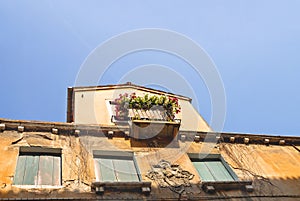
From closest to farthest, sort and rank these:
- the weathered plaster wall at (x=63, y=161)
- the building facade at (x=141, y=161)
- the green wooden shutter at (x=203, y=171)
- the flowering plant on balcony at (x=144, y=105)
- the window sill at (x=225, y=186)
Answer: the weathered plaster wall at (x=63, y=161) < the building facade at (x=141, y=161) < the window sill at (x=225, y=186) < the green wooden shutter at (x=203, y=171) < the flowering plant on balcony at (x=144, y=105)

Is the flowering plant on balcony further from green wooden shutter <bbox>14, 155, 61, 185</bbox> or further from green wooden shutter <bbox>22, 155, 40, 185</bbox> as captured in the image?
green wooden shutter <bbox>22, 155, 40, 185</bbox>

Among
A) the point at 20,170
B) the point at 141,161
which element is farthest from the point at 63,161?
the point at 141,161

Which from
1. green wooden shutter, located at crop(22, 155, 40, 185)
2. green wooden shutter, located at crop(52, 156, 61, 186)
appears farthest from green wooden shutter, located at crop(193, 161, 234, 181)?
green wooden shutter, located at crop(22, 155, 40, 185)

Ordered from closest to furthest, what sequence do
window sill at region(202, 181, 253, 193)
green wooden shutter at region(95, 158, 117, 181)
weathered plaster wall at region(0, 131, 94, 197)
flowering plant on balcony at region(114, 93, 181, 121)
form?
weathered plaster wall at region(0, 131, 94, 197) → window sill at region(202, 181, 253, 193) → green wooden shutter at region(95, 158, 117, 181) → flowering plant on balcony at region(114, 93, 181, 121)

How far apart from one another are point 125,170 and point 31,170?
87.0 inches

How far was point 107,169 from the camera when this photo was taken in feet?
28.6

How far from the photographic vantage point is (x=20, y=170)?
8047mm

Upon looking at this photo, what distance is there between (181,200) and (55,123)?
13.1 ft

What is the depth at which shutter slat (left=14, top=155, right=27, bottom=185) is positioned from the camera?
25.3 ft

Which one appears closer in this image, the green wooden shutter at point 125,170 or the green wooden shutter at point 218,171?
the green wooden shutter at point 125,170

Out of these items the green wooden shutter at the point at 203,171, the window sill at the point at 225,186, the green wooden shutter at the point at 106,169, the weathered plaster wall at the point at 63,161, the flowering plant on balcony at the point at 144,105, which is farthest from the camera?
the flowering plant on balcony at the point at 144,105

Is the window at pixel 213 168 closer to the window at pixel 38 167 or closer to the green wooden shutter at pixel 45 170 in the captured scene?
the window at pixel 38 167

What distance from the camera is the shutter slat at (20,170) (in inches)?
303

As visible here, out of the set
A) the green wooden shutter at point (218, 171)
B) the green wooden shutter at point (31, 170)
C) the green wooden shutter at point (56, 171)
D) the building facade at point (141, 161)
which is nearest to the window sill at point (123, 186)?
the building facade at point (141, 161)
